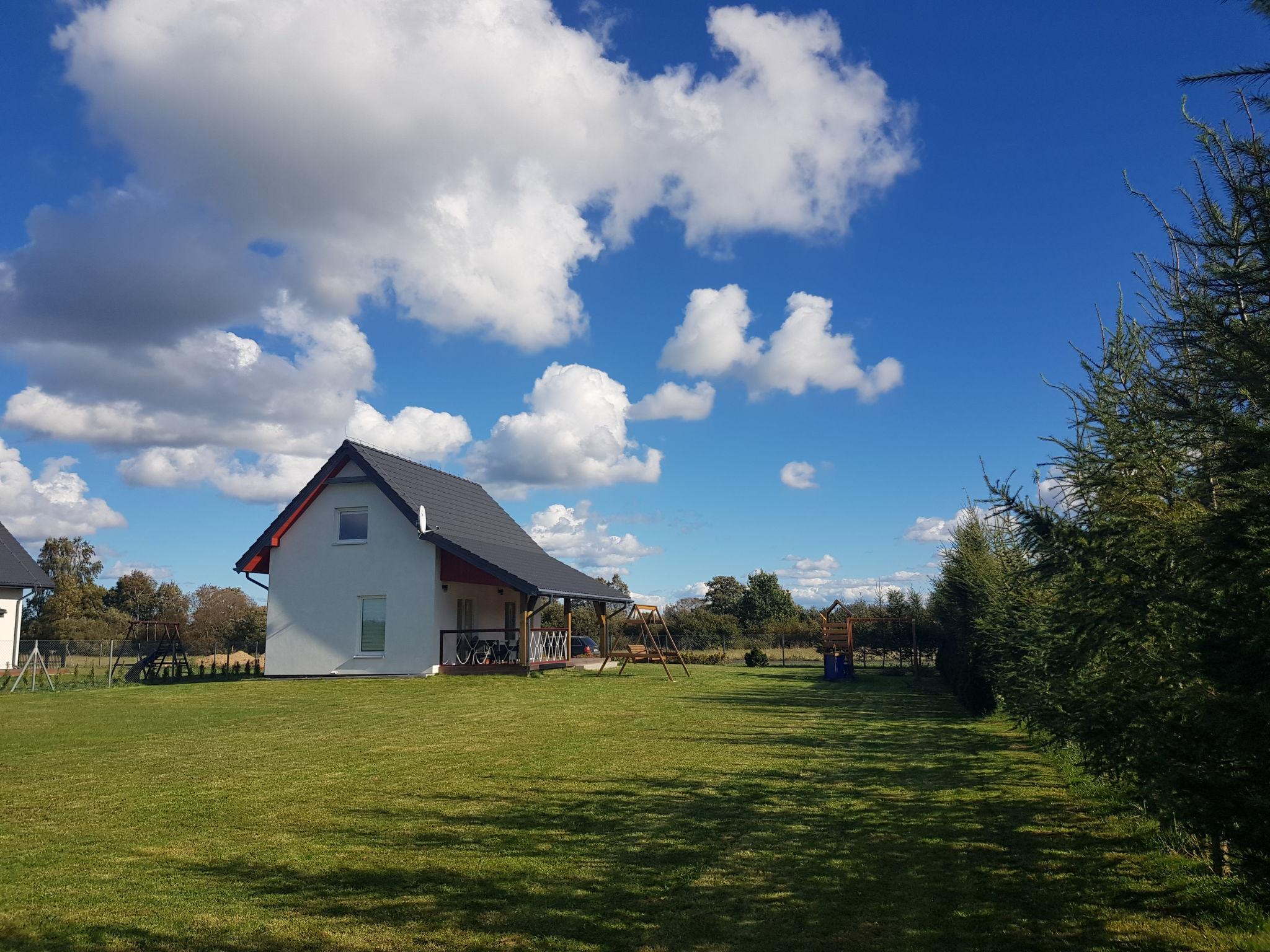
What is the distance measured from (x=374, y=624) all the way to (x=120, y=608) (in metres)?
39.7

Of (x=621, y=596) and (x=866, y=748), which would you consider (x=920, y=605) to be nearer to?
(x=621, y=596)

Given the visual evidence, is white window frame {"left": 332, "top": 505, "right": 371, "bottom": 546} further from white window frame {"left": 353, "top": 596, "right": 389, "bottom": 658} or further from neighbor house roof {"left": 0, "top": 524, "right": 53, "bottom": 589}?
neighbor house roof {"left": 0, "top": 524, "right": 53, "bottom": 589}

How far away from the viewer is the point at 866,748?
36.7ft

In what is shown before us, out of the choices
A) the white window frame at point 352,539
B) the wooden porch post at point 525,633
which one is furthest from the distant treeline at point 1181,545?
the white window frame at point 352,539

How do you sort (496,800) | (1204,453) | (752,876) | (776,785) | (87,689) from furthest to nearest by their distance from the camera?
(87,689)
(776,785)
(496,800)
(752,876)
(1204,453)

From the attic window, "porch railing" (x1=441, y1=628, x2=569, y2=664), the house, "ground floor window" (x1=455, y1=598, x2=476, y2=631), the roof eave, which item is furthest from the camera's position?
"ground floor window" (x1=455, y1=598, x2=476, y2=631)

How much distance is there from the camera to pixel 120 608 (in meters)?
55.3

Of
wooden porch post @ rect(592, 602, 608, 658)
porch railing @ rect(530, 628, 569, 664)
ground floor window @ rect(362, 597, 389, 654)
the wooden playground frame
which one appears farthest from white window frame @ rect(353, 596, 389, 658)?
wooden porch post @ rect(592, 602, 608, 658)

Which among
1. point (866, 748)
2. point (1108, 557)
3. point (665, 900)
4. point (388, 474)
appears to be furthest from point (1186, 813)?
point (388, 474)

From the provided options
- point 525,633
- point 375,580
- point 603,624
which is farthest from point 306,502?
point 603,624

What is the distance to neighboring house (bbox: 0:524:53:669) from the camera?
27.9 meters

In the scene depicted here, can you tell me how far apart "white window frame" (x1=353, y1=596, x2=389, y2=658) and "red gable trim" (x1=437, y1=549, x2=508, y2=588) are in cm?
178

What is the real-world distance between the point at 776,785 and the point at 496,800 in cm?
269

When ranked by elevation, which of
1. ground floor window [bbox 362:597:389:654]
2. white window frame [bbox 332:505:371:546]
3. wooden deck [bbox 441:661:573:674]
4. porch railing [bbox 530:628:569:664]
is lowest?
wooden deck [bbox 441:661:573:674]
